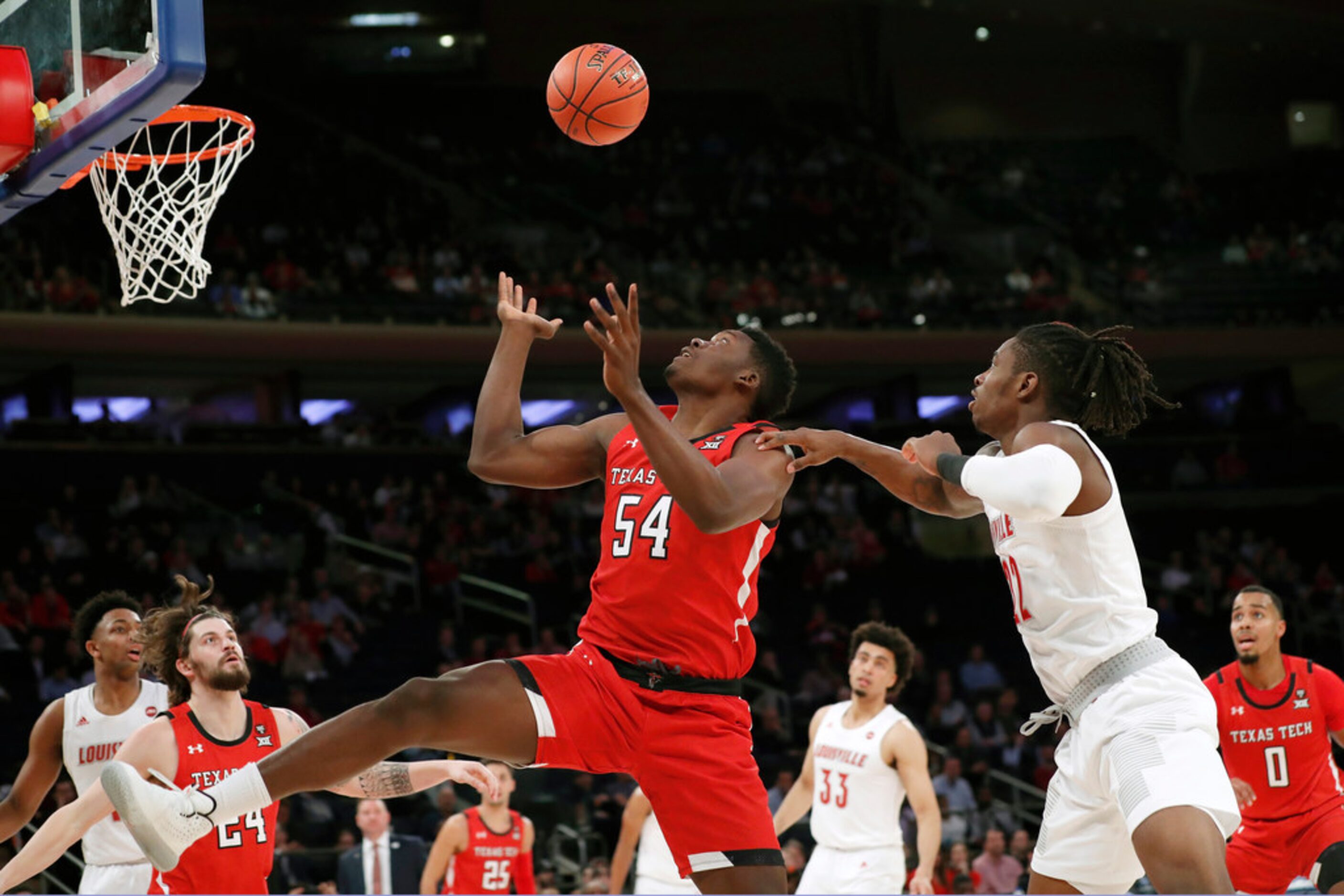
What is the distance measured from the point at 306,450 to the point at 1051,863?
18.1 metres

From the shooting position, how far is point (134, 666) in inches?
298

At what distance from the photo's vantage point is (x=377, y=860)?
1061cm

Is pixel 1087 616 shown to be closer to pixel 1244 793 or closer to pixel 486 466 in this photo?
pixel 486 466

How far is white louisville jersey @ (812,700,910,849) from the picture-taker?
886cm

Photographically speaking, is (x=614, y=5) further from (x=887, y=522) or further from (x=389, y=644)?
(x=389, y=644)

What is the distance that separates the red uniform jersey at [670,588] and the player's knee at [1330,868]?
13.2ft

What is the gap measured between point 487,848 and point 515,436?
5401 millimetres

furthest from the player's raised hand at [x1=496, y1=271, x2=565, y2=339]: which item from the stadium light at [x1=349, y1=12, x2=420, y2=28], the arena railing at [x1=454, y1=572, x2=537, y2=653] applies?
the stadium light at [x1=349, y1=12, x2=420, y2=28]

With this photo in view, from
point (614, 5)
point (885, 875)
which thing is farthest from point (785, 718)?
point (614, 5)

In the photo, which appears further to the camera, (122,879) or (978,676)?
(978,676)

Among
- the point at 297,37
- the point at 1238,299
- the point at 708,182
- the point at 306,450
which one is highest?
the point at 297,37

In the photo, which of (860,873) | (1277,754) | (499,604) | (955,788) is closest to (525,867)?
(860,873)

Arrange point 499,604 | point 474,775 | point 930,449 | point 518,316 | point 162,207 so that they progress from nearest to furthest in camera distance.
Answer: point 930,449 < point 518,316 < point 474,775 < point 162,207 < point 499,604

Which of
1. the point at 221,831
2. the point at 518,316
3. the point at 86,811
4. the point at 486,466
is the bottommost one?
the point at 221,831
